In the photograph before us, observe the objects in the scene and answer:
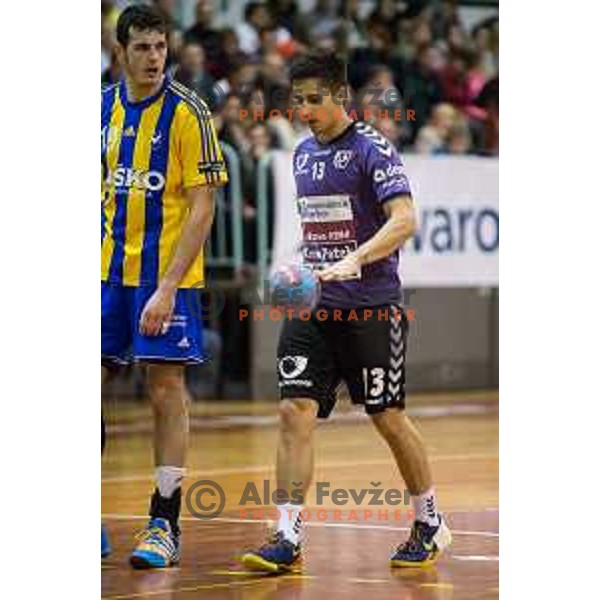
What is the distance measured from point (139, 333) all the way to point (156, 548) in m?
0.94

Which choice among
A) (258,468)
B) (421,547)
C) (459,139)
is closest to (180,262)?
(421,547)

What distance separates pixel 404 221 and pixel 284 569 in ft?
5.16

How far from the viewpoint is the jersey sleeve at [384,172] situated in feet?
26.8

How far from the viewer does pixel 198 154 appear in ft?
27.3

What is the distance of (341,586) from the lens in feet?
25.4

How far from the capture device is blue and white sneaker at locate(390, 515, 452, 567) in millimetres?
8344

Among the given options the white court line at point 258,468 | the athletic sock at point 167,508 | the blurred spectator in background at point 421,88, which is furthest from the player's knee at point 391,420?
the blurred spectator in background at point 421,88

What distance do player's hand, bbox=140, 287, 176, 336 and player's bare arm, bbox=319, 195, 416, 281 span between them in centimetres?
70

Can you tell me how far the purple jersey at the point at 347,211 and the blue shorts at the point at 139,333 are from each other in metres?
0.58

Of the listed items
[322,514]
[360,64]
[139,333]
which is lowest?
[322,514]

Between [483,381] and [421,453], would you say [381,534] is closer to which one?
[421,453]

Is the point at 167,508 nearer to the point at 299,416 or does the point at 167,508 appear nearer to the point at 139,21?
the point at 299,416
